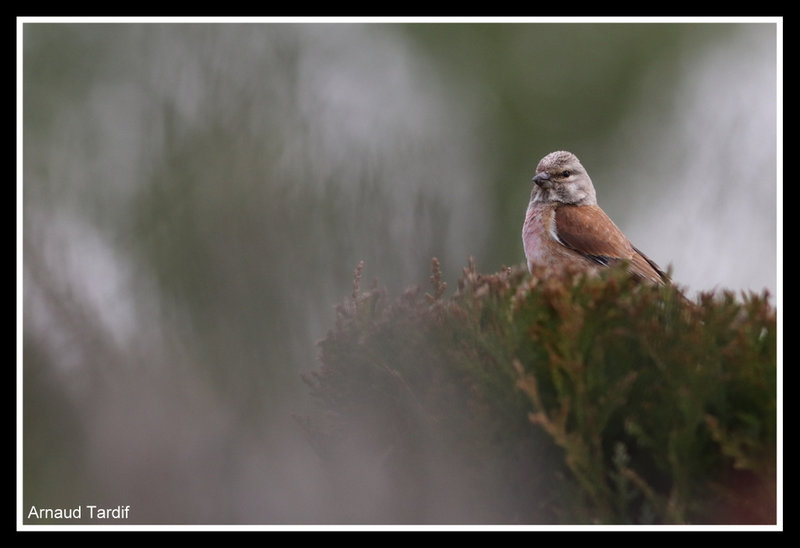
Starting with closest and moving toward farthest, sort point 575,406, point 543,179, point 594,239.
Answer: point 575,406, point 594,239, point 543,179

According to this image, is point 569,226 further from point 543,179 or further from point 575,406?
point 575,406

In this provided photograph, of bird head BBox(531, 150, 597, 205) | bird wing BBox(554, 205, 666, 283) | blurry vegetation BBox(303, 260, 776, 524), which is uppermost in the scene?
bird head BBox(531, 150, 597, 205)

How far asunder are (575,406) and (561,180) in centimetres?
320

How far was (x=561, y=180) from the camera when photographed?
5488 mm

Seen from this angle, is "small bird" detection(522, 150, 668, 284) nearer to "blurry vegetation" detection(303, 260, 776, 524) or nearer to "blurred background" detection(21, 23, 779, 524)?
"blurred background" detection(21, 23, 779, 524)

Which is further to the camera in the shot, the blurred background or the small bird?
the small bird

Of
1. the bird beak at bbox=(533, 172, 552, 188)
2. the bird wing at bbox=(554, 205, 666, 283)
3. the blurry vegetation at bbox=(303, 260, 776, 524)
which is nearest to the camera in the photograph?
the blurry vegetation at bbox=(303, 260, 776, 524)

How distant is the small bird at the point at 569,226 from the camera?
207 inches

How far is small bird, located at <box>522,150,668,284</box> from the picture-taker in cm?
525

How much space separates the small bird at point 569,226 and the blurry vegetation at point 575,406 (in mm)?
2381

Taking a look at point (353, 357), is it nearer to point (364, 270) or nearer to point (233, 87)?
point (364, 270)

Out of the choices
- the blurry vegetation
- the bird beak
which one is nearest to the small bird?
the bird beak

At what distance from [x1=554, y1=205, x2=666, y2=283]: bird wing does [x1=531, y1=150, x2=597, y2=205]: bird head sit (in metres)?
0.09

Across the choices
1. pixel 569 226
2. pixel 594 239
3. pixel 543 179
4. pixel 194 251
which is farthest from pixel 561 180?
pixel 194 251
